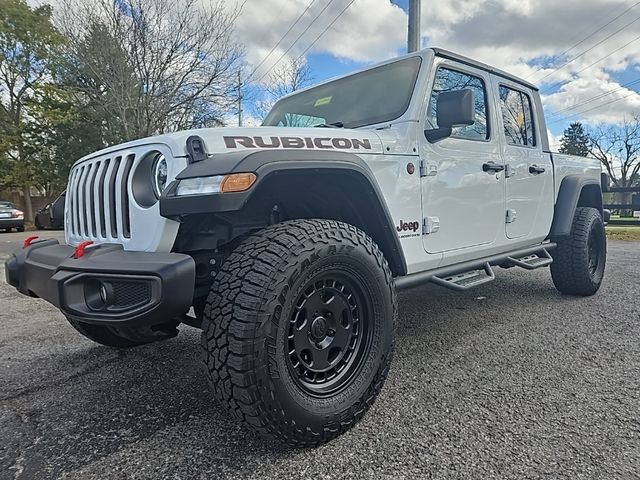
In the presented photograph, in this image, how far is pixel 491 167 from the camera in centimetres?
312

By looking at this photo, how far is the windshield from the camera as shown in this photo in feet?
8.87

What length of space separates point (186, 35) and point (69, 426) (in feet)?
47.0

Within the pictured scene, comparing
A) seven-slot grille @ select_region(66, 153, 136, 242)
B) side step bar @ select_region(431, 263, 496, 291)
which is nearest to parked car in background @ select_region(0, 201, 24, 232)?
seven-slot grille @ select_region(66, 153, 136, 242)

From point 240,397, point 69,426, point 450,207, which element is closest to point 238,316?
point 240,397

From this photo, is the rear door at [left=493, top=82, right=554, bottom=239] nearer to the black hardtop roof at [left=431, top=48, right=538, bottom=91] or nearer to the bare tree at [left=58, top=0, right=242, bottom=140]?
the black hardtop roof at [left=431, top=48, right=538, bottom=91]

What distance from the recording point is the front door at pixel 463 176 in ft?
8.72

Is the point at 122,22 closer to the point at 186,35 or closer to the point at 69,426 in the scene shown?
the point at 186,35

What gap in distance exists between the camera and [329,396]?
1.83 meters

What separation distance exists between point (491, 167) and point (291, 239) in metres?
2.00

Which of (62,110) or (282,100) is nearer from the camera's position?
(282,100)

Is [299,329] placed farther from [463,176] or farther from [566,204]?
[566,204]

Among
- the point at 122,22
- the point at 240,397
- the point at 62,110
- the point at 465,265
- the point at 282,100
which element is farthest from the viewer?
the point at 62,110

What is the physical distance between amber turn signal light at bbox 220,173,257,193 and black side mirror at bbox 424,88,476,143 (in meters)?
1.33

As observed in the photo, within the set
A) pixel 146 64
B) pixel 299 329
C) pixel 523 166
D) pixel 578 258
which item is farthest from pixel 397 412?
pixel 146 64
